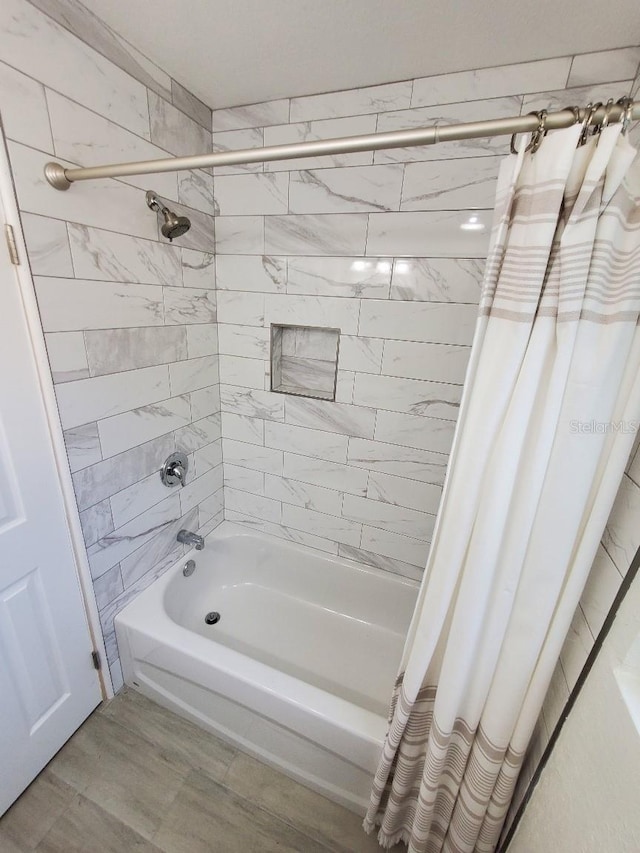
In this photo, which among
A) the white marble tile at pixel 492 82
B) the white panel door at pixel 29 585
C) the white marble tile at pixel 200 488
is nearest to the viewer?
the white panel door at pixel 29 585

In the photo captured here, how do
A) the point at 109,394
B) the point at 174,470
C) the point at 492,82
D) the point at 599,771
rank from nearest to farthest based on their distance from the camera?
1. the point at 599,771
2. the point at 492,82
3. the point at 109,394
4. the point at 174,470

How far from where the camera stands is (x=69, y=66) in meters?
0.96

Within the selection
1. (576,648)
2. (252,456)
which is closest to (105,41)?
(252,456)

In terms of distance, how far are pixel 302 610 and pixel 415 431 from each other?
3.94 feet

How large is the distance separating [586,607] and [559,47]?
153cm

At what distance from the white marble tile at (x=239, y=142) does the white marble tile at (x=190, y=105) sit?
0.06 meters

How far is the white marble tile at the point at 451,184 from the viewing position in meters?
1.19

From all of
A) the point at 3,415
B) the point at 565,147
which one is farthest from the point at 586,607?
the point at 3,415

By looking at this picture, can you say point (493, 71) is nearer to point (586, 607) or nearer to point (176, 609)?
point (586, 607)

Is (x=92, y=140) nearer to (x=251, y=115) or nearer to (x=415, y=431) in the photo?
(x=251, y=115)

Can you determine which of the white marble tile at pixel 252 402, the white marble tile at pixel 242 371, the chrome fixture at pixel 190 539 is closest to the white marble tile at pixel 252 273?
the white marble tile at pixel 242 371

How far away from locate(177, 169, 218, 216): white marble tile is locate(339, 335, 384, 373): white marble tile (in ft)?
2.72

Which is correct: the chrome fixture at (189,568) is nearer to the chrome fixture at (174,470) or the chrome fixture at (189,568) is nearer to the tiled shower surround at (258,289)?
the tiled shower surround at (258,289)

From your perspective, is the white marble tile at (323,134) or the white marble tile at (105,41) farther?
the white marble tile at (323,134)
